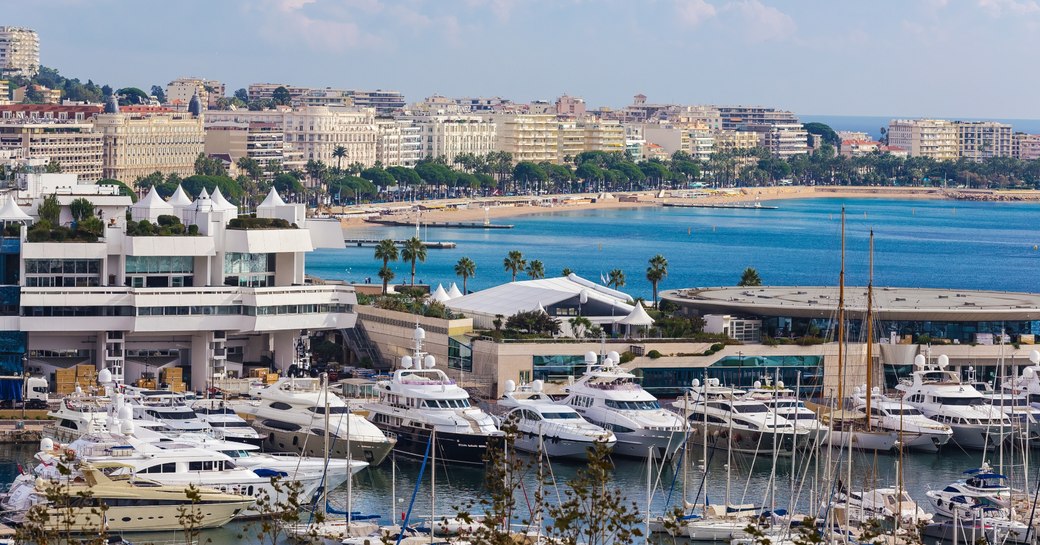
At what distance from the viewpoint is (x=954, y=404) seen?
5188cm

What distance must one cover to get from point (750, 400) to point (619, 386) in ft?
10.0

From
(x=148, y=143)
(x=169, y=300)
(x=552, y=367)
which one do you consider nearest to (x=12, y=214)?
(x=169, y=300)

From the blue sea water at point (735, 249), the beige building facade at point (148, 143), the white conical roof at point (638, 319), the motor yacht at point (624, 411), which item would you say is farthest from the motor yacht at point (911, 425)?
the beige building facade at point (148, 143)

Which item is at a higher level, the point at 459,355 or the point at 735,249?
the point at 459,355

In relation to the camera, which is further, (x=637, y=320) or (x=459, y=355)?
(x=637, y=320)

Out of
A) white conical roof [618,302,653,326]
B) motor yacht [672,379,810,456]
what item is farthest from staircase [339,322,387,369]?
motor yacht [672,379,810,456]

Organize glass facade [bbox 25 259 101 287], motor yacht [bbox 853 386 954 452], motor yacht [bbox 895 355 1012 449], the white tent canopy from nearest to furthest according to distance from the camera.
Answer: motor yacht [bbox 853 386 954 452] < motor yacht [bbox 895 355 1012 449] < glass facade [bbox 25 259 101 287] < the white tent canopy

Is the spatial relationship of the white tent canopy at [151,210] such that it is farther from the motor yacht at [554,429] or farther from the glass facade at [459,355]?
the motor yacht at [554,429]

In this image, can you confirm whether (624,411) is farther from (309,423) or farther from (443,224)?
(443,224)

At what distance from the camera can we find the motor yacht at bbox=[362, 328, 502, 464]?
46.2 metres

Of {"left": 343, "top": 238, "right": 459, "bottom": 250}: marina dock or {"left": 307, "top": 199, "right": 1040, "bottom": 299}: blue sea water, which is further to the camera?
{"left": 343, "top": 238, "right": 459, "bottom": 250}: marina dock

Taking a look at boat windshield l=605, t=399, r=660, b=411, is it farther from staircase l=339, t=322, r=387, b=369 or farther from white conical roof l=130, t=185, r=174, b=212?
white conical roof l=130, t=185, r=174, b=212

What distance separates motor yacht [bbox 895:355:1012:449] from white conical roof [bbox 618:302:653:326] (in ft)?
24.0

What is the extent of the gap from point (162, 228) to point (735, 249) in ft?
306
